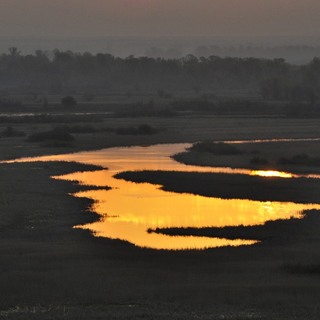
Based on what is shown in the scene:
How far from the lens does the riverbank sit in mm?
21281

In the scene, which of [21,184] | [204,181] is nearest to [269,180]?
[204,181]

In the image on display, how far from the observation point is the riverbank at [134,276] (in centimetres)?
2128

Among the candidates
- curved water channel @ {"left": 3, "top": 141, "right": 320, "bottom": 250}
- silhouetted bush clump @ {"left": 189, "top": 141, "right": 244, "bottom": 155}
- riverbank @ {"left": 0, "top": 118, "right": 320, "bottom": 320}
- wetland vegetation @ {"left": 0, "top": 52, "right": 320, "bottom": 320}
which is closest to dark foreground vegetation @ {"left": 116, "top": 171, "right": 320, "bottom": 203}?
wetland vegetation @ {"left": 0, "top": 52, "right": 320, "bottom": 320}

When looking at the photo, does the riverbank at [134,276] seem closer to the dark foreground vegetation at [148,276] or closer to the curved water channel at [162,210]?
the dark foreground vegetation at [148,276]

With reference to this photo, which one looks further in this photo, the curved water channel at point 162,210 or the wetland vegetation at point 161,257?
the curved water channel at point 162,210

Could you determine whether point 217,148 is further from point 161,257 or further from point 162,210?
point 161,257

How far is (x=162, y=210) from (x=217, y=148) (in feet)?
84.0

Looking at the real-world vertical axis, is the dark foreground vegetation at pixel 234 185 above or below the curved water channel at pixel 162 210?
below

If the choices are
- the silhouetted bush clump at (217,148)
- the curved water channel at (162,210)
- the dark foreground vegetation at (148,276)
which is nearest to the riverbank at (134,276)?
the dark foreground vegetation at (148,276)

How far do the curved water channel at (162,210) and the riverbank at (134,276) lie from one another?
1127 millimetres

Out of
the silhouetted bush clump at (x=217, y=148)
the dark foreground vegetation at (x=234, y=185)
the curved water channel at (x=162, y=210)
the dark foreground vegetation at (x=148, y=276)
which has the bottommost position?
the silhouetted bush clump at (x=217, y=148)

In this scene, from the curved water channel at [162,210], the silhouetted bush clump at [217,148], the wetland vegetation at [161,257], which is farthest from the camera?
the silhouetted bush clump at [217,148]

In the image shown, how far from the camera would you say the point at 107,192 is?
43.9m

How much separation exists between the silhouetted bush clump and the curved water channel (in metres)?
7.96
